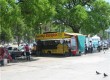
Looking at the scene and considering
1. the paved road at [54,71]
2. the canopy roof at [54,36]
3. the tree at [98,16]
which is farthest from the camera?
the tree at [98,16]

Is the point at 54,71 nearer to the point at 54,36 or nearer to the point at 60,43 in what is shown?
the point at 60,43

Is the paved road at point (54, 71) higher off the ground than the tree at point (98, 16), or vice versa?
the tree at point (98, 16)

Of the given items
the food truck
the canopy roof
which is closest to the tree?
the food truck

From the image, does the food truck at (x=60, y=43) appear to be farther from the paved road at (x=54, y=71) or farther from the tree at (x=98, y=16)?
the paved road at (x=54, y=71)

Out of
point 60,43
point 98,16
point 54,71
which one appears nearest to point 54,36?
point 60,43

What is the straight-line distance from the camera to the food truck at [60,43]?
39.5 meters

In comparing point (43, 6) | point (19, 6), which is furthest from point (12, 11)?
point (43, 6)

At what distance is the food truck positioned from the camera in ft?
130

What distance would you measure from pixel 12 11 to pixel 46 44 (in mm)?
12497

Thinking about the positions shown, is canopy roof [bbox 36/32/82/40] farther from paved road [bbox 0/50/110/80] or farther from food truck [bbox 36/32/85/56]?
paved road [bbox 0/50/110/80]

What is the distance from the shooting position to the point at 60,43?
39.9m

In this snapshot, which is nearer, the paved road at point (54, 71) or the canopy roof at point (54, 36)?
the paved road at point (54, 71)

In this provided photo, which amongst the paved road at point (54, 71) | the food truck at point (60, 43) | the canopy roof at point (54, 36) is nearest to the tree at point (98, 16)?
the food truck at point (60, 43)

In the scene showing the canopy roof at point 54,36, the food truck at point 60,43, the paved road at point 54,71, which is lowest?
the paved road at point 54,71
